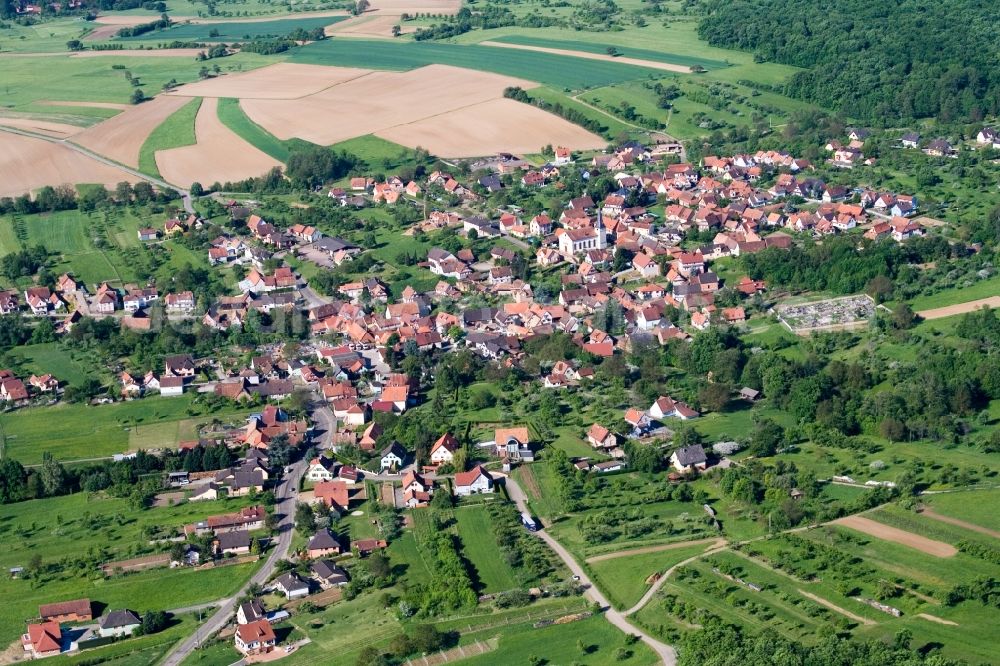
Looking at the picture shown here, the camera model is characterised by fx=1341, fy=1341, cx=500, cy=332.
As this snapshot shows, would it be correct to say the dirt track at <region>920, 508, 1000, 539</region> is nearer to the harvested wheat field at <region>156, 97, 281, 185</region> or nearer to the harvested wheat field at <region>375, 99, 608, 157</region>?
the harvested wheat field at <region>375, 99, 608, 157</region>

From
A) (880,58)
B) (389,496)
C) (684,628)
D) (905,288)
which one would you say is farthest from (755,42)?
(684,628)

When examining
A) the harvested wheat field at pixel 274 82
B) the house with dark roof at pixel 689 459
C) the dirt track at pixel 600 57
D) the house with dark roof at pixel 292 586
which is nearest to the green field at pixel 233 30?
the harvested wheat field at pixel 274 82

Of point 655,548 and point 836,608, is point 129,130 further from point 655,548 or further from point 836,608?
point 836,608

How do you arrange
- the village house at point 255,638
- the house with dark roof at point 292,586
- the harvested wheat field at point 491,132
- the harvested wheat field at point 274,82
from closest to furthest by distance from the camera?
the village house at point 255,638 < the house with dark roof at point 292,586 < the harvested wheat field at point 491,132 < the harvested wheat field at point 274,82

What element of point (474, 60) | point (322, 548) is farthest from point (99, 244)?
point (474, 60)

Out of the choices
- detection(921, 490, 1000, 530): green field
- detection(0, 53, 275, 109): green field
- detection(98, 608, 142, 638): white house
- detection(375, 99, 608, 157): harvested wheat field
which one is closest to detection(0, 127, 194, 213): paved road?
detection(0, 53, 275, 109): green field

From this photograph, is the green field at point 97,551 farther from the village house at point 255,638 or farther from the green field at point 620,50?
the green field at point 620,50
